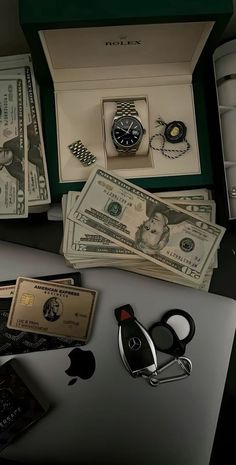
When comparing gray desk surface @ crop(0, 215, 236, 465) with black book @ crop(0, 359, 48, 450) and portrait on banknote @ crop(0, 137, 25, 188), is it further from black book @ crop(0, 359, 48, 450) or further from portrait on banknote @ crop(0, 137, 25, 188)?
black book @ crop(0, 359, 48, 450)

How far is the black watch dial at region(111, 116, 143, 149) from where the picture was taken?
2.77ft

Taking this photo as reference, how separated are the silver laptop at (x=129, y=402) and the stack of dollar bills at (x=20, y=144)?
277mm

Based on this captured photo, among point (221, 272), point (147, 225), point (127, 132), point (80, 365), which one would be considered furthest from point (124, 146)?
point (80, 365)

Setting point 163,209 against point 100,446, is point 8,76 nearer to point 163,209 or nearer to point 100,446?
point 163,209

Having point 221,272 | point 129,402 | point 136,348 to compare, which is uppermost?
point 221,272

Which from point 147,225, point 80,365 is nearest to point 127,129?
point 147,225

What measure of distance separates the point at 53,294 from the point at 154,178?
29cm

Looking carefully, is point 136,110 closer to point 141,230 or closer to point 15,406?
point 141,230

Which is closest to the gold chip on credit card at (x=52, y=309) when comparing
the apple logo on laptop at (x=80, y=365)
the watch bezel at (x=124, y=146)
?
the apple logo on laptop at (x=80, y=365)

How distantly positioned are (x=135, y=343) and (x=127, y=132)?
0.39 metres

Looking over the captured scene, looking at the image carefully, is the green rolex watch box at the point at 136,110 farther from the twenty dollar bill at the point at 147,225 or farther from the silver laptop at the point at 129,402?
the silver laptop at the point at 129,402

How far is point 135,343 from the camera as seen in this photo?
833 mm

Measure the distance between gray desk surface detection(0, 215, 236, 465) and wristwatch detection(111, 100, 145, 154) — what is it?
7.9 inches

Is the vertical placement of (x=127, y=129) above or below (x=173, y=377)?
above
